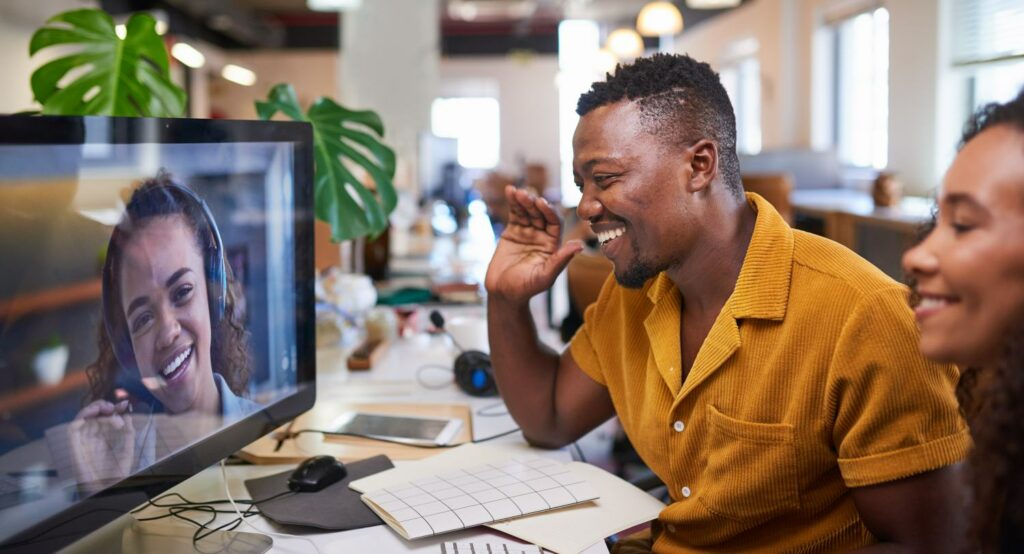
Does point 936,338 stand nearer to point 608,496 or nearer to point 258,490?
point 608,496

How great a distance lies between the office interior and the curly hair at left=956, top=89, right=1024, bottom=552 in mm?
263

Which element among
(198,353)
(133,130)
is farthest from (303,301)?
(133,130)

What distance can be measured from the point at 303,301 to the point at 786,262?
662mm

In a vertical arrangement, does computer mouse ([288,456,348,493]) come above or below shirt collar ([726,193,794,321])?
below

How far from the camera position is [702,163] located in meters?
1.30

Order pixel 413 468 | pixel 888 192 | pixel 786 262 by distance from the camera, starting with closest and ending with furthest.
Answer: pixel 786 262, pixel 413 468, pixel 888 192

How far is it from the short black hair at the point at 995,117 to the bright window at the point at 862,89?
6398 millimetres

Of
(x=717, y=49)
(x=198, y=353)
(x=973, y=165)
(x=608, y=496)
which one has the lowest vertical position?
(x=608, y=496)

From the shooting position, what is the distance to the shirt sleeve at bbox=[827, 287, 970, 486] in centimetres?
110

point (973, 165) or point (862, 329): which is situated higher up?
point (973, 165)

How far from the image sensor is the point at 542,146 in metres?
15.2

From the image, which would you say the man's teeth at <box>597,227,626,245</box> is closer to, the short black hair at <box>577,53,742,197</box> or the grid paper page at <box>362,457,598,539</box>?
the short black hair at <box>577,53,742,197</box>

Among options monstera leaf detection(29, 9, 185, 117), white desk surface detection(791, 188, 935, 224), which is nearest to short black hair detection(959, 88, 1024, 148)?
monstera leaf detection(29, 9, 185, 117)

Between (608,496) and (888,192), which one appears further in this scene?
(888,192)
